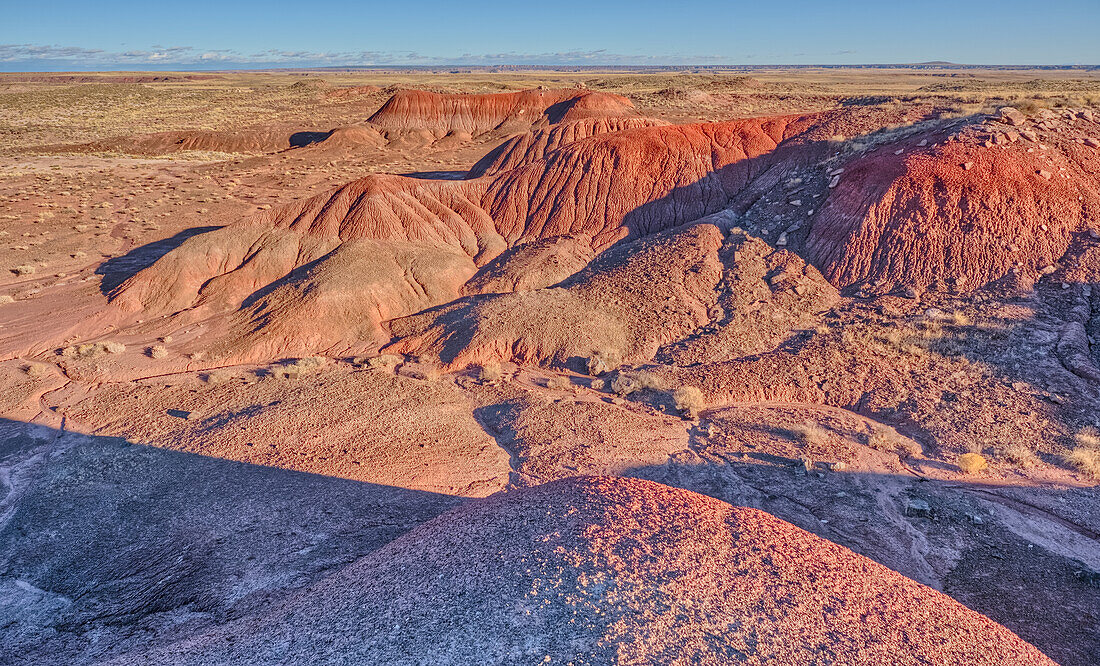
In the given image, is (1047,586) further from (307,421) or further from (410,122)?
(410,122)

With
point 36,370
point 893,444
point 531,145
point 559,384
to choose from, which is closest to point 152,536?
point 559,384

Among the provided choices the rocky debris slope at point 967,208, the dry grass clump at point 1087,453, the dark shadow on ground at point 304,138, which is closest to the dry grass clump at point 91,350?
the rocky debris slope at point 967,208

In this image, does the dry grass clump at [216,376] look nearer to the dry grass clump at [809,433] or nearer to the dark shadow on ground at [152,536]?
the dark shadow on ground at [152,536]

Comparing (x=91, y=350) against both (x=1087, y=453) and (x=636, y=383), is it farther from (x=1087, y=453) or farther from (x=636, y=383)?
(x=1087, y=453)

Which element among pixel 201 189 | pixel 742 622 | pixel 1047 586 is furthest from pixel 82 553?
pixel 201 189

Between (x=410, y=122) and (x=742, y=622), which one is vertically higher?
(x=410, y=122)

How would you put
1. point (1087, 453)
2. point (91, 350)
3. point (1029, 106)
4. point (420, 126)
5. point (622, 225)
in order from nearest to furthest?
point (1087, 453) → point (91, 350) → point (1029, 106) → point (622, 225) → point (420, 126)

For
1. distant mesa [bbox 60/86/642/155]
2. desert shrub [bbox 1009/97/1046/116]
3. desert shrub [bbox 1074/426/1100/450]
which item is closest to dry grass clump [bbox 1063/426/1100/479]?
desert shrub [bbox 1074/426/1100/450]

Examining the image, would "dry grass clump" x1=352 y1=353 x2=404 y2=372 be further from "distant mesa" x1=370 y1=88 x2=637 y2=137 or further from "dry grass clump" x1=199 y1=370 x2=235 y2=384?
"distant mesa" x1=370 y1=88 x2=637 y2=137
